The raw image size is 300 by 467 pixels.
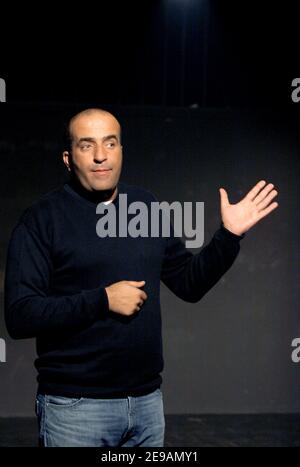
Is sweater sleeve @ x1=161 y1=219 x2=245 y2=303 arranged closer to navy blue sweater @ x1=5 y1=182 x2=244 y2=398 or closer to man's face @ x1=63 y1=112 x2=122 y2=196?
navy blue sweater @ x1=5 y1=182 x2=244 y2=398

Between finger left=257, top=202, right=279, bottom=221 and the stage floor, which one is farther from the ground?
finger left=257, top=202, right=279, bottom=221

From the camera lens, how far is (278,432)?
5.55 metres

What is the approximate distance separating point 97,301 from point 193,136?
406 centimetres

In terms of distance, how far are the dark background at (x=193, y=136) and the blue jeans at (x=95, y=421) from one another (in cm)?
370

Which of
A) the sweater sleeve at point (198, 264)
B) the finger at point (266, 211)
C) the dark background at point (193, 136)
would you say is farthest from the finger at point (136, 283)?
the dark background at point (193, 136)

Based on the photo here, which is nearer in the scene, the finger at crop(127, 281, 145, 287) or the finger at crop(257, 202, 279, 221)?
the finger at crop(127, 281, 145, 287)

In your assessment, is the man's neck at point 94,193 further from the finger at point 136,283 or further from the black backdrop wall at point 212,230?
the black backdrop wall at point 212,230

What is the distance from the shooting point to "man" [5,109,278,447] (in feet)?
7.33

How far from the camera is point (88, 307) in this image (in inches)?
87.1

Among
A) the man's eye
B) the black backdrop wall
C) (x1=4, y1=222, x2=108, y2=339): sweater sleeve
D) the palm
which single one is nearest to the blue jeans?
(x1=4, y1=222, x2=108, y2=339): sweater sleeve

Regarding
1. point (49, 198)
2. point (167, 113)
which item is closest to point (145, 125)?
point (167, 113)

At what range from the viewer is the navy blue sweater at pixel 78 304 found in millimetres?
2230

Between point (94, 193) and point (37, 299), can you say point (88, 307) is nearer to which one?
point (37, 299)

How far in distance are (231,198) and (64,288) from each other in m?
3.90
